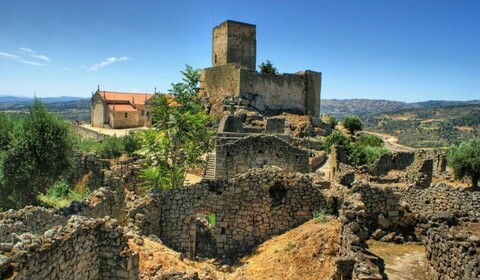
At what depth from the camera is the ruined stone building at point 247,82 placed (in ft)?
150

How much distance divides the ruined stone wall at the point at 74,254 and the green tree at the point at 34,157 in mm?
10597

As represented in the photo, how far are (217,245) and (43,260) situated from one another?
647 centimetres

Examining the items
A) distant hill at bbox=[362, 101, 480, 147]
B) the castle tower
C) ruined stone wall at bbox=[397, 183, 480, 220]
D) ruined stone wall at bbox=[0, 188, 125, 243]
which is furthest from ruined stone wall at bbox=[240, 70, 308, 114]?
distant hill at bbox=[362, 101, 480, 147]

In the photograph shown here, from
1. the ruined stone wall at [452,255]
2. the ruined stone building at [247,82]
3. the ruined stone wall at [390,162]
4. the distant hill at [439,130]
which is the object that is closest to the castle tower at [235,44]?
the ruined stone building at [247,82]

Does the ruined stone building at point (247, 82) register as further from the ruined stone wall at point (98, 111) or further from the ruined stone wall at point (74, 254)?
the ruined stone wall at point (74, 254)

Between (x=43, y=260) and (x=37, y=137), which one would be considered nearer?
(x=43, y=260)

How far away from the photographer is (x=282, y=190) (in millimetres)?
11188

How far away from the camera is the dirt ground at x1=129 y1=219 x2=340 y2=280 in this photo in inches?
320

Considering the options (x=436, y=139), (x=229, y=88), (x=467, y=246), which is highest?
(x=229, y=88)

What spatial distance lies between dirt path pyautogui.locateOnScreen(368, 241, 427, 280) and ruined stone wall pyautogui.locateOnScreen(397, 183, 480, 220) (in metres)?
1.47

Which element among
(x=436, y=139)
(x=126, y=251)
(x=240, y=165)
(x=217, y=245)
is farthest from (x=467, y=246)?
(x=436, y=139)

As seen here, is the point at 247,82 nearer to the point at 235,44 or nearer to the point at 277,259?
the point at 235,44

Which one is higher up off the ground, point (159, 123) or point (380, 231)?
point (159, 123)

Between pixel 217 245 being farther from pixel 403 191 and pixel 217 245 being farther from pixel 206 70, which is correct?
pixel 206 70
